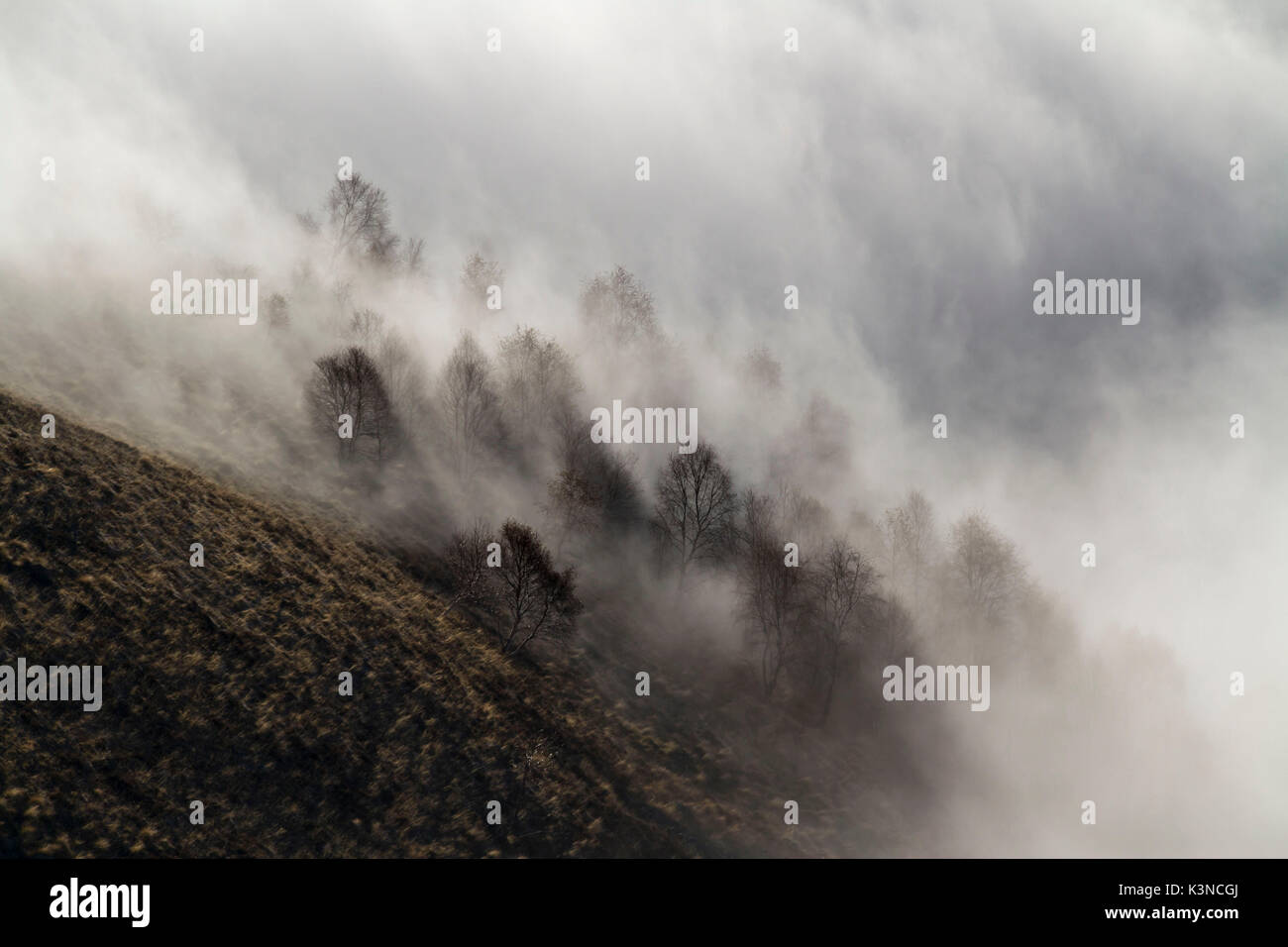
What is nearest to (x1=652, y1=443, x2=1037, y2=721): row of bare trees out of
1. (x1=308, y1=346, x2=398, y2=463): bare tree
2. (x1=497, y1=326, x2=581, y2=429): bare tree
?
(x1=497, y1=326, x2=581, y2=429): bare tree

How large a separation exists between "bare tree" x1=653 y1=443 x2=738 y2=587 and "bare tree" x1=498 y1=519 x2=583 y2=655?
1758 centimetres

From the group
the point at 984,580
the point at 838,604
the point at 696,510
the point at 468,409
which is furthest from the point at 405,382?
the point at 984,580

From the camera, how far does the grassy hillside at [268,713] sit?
28.4m

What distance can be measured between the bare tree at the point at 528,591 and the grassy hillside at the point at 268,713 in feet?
8.20

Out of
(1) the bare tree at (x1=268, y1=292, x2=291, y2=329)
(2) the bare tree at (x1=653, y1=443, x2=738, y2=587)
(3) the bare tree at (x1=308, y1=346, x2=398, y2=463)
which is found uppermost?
(1) the bare tree at (x1=268, y1=292, x2=291, y2=329)

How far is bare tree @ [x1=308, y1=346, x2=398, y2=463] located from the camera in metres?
60.4

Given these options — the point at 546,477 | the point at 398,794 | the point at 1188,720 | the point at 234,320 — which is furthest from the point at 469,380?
the point at 1188,720

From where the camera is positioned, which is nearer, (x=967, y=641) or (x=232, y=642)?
(x=232, y=642)

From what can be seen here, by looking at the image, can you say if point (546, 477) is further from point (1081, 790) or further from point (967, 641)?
point (1081, 790)

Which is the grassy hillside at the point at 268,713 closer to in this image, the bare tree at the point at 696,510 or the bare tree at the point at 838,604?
the bare tree at the point at 838,604

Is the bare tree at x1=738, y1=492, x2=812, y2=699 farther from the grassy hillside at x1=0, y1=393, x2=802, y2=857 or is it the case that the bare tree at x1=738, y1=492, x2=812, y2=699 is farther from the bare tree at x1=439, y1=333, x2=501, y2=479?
the bare tree at x1=439, y1=333, x2=501, y2=479

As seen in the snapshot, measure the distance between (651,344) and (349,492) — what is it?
4510 cm

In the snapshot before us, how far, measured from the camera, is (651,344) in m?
89.2

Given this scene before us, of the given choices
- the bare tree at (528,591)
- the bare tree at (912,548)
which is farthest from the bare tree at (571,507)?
the bare tree at (912,548)
